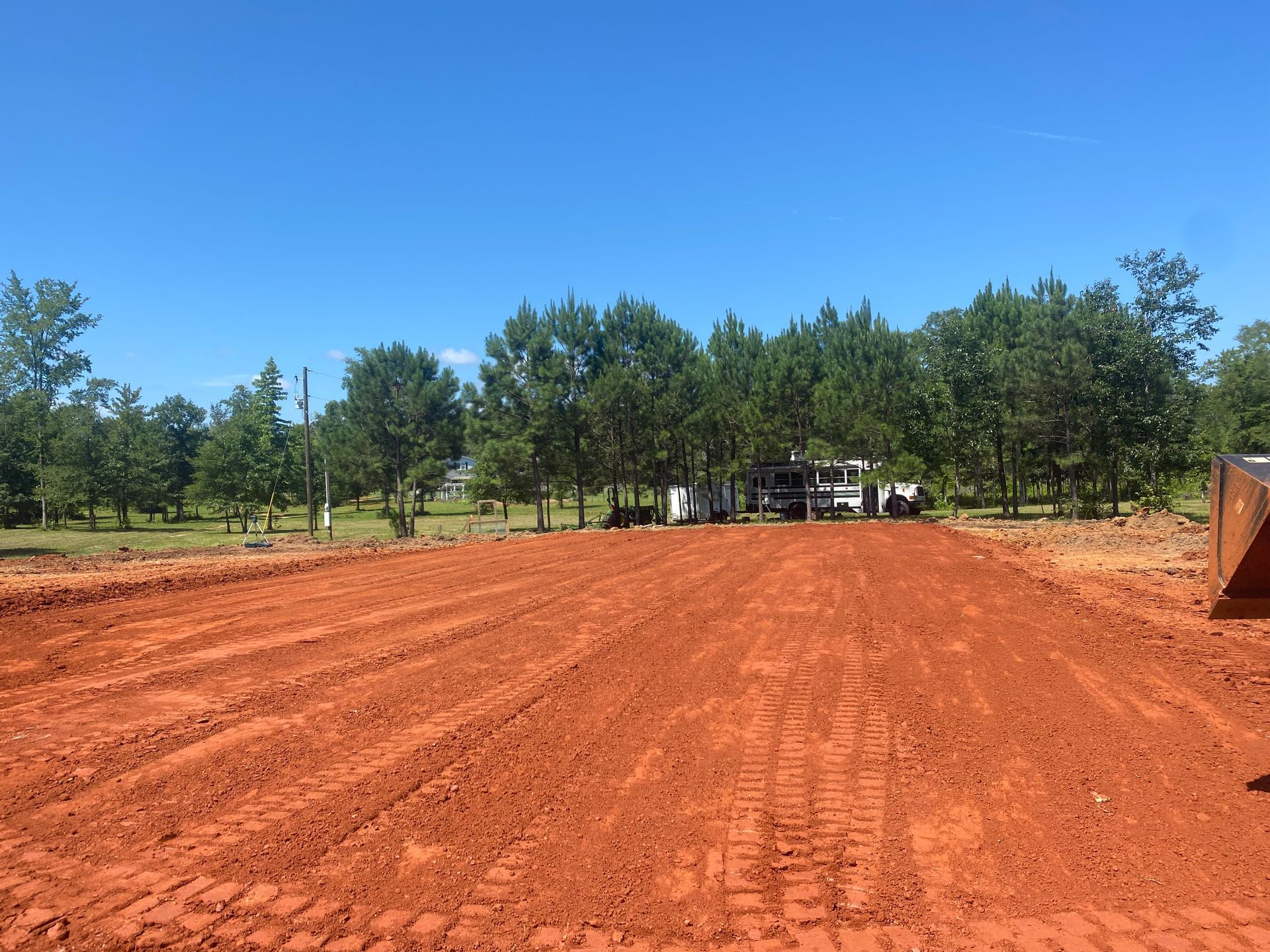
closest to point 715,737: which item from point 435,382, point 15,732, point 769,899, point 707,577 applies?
point 769,899

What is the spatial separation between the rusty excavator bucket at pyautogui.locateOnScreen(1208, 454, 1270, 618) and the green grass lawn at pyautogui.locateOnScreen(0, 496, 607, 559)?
31.5 metres

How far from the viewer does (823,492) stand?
39.7 metres

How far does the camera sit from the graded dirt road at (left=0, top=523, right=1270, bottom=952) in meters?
3.24

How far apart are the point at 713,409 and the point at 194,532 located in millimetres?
32023

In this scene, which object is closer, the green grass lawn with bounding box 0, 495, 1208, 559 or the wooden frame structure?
the green grass lawn with bounding box 0, 495, 1208, 559

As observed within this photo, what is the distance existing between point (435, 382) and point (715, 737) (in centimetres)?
3382

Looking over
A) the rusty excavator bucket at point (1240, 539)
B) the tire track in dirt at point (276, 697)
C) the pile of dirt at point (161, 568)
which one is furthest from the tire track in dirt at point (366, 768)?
the pile of dirt at point (161, 568)

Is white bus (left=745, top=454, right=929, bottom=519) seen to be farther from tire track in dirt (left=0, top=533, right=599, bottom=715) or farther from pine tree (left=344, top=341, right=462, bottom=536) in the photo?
tire track in dirt (left=0, top=533, right=599, bottom=715)

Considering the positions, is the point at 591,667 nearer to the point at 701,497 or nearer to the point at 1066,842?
the point at 1066,842

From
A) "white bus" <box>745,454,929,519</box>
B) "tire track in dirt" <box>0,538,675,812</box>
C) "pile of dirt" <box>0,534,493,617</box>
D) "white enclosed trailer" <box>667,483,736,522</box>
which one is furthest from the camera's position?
"white enclosed trailer" <box>667,483,736,522</box>

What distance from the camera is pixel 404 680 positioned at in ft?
22.8

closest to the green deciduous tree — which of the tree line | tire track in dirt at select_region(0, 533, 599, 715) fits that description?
the tree line

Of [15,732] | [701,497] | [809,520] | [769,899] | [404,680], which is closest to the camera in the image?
[769,899]

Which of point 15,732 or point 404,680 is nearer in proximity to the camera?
point 15,732
